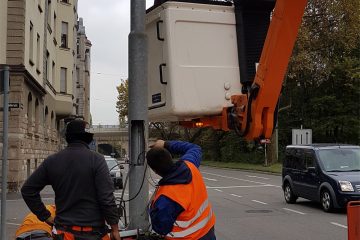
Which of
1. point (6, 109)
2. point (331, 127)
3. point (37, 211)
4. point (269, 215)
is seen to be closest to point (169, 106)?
point (37, 211)

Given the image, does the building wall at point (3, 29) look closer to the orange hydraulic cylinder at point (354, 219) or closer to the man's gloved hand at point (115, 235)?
the orange hydraulic cylinder at point (354, 219)

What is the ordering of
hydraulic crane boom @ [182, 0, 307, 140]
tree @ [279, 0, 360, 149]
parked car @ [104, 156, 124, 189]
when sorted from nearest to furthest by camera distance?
hydraulic crane boom @ [182, 0, 307, 140] < parked car @ [104, 156, 124, 189] < tree @ [279, 0, 360, 149]

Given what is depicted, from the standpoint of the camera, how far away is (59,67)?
1415 inches

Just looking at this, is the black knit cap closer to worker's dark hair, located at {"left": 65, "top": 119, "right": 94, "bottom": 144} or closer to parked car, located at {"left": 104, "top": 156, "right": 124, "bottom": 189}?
worker's dark hair, located at {"left": 65, "top": 119, "right": 94, "bottom": 144}

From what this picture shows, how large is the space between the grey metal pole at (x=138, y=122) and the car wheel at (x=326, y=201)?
1008cm

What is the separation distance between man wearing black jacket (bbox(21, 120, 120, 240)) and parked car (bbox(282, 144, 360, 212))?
10.3 meters

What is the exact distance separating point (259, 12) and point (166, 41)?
0.91 metres

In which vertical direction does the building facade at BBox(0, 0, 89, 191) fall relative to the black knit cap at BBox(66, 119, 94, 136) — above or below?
above

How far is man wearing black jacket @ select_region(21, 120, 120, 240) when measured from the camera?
443cm

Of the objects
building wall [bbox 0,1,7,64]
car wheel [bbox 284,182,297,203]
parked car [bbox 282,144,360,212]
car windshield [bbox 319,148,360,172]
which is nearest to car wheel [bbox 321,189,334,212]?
parked car [bbox 282,144,360,212]

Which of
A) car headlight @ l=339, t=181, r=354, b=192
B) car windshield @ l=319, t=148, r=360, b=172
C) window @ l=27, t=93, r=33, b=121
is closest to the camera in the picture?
car headlight @ l=339, t=181, r=354, b=192

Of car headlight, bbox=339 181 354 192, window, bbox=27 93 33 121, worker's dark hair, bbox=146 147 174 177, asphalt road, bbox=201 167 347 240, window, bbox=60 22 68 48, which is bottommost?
asphalt road, bbox=201 167 347 240

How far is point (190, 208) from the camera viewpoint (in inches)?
161

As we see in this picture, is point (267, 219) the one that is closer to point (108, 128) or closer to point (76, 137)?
point (76, 137)
